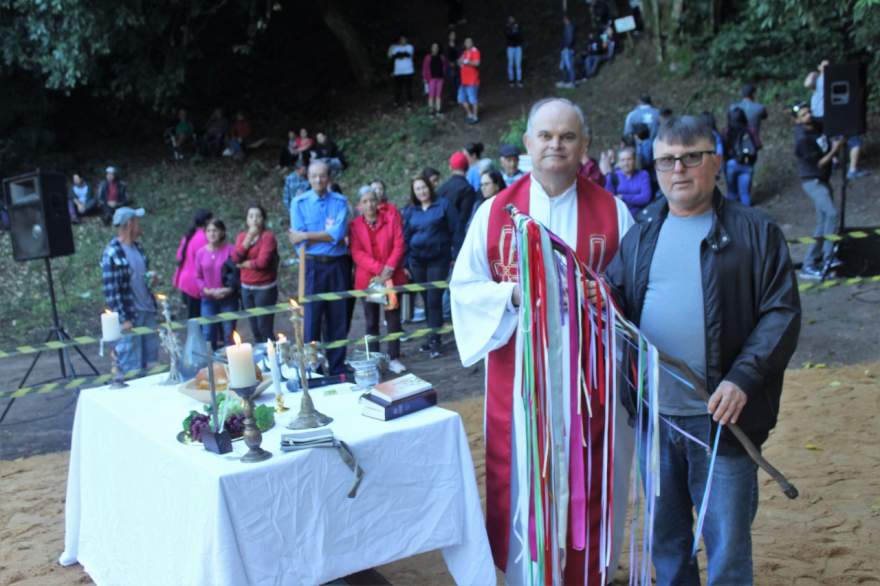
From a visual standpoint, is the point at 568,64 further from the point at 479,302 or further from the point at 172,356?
the point at 479,302

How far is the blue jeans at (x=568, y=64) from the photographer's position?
19750 millimetres

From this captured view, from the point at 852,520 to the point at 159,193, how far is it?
16047 millimetres

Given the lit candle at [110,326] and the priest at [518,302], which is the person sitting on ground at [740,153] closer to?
the priest at [518,302]

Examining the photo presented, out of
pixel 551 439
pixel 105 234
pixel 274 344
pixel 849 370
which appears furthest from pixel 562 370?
pixel 105 234

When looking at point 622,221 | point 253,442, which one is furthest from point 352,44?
point 253,442

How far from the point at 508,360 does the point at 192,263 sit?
218 inches

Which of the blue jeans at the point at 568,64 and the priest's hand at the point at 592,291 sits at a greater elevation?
the blue jeans at the point at 568,64

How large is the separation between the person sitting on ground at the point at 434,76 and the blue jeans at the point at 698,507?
655 inches

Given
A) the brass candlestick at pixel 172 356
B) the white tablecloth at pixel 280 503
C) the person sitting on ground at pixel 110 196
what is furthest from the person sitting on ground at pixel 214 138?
the white tablecloth at pixel 280 503

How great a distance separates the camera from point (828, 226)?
9.96 m

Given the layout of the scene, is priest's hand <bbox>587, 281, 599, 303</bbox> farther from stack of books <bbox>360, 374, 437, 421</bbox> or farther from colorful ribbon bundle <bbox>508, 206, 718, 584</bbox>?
stack of books <bbox>360, 374, 437, 421</bbox>

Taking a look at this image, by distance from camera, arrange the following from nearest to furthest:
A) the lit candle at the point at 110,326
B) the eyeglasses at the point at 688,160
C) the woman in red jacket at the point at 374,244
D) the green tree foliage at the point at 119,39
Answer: the eyeglasses at the point at 688,160, the lit candle at the point at 110,326, the woman in red jacket at the point at 374,244, the green tree foliage at the point at 119,39

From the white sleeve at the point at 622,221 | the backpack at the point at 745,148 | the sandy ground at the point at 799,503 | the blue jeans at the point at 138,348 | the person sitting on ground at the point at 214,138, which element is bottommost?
the sandy ground at the point at 799,503

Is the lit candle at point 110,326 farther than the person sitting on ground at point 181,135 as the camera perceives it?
No
